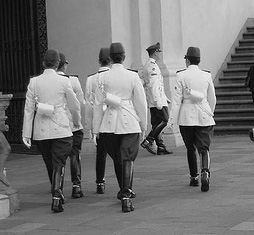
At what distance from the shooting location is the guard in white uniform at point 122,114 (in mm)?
9586

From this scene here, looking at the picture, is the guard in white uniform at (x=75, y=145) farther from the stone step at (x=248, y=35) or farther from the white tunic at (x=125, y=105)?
the stone step at (x=248, y=35)

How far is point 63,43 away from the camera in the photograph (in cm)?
1733

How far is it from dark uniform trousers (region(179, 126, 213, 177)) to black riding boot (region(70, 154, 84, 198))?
141 centimetres

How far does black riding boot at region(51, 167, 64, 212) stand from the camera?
31.6ft

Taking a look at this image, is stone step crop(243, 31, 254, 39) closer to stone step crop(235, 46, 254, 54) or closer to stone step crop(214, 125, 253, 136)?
stone step crop(235, 46, 254, 54)

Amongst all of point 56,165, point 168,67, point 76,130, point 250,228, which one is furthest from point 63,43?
point 250,228

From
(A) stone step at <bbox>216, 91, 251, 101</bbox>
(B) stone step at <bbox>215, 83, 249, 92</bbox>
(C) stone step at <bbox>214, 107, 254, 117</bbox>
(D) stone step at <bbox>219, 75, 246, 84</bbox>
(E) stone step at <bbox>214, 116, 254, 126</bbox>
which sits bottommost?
(E) stone step at <bbox>214, 116, 254, 126</bbox>

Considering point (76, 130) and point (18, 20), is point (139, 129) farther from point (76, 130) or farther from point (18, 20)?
point (18, 20)

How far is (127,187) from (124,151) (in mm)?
399

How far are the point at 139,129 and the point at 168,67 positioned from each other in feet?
26.8

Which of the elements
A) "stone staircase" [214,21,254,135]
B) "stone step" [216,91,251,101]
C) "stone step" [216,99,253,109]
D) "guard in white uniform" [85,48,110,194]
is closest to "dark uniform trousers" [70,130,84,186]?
"guard in white uniform" [85,48,110,194]

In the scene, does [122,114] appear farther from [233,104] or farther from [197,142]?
[233,104]

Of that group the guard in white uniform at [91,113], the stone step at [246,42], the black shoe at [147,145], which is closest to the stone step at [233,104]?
the stone step at [246,42]

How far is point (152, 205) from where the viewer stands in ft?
32.0
